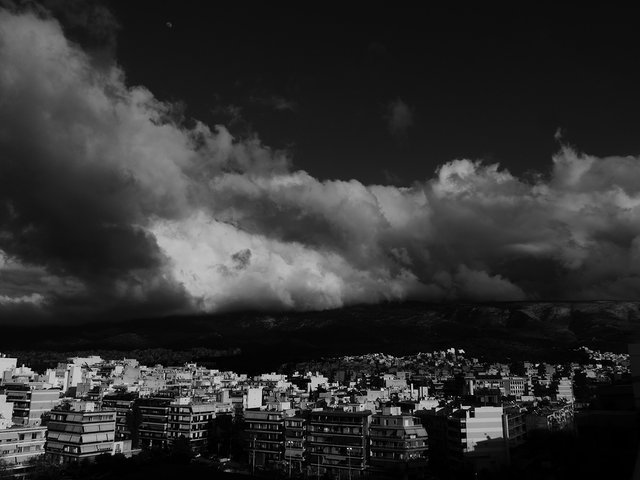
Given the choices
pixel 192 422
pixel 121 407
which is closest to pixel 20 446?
pixel 192 422

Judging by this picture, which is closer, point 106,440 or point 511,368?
point 106,440

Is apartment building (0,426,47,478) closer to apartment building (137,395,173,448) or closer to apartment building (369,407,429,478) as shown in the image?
apartment building (137,395,173,448)

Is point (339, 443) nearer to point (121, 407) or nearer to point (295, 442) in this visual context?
point (295, 442)

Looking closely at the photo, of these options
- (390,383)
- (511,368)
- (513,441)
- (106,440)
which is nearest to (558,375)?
(511,368)

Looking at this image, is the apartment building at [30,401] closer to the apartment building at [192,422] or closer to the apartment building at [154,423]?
the apartment building at [154,423]

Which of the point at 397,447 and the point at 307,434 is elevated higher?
the point at 307,434

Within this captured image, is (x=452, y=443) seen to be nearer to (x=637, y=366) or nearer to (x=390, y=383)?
(x=637, y=366)

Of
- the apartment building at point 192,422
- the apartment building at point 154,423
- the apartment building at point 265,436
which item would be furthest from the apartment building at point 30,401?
the apartment building at point 265,436

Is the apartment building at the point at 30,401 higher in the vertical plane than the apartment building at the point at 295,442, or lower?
higher

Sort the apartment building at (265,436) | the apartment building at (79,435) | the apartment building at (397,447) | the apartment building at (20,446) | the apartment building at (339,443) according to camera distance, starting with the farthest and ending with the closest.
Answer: the apartment building at (265,436)
the apartment building at (79,435)
the apartment building at (339,443)
the apartment building at (397,447)
the apartment building at (20,446)

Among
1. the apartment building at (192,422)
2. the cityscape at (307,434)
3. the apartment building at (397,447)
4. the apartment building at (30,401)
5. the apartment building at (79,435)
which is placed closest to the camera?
the cityscape at (307,434)

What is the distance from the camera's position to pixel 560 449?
215ft

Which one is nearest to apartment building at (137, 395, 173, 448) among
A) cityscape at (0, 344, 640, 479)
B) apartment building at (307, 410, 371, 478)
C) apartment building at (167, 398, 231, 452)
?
cityscape at (0, 344, 640, 479)

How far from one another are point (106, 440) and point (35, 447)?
8.68 meters
